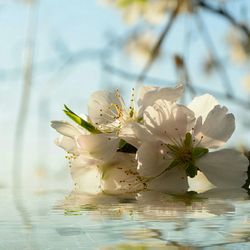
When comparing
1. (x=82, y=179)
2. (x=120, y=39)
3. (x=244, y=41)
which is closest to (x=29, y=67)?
(x=120, y=39)

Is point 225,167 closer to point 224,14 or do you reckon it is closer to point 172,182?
point 172,182

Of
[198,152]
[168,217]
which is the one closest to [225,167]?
[198,152]

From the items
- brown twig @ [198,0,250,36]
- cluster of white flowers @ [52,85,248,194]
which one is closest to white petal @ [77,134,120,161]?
cluster of white flowers @ [52,85,248,194]

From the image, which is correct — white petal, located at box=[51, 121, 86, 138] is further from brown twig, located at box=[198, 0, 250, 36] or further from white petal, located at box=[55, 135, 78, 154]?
brown twig, located at box=[198, 0, 250, 36]

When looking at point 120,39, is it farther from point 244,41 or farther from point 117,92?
point 117,92

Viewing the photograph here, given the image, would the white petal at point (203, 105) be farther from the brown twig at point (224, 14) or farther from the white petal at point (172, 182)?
the brown twig at point (224, 14)

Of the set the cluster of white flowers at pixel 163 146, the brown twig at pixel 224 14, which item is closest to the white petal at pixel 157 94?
the cluster of white flowers at pixel 163 146
